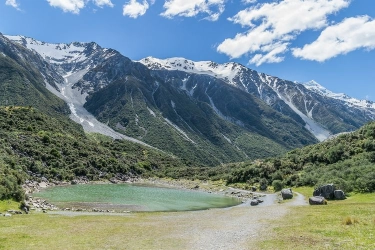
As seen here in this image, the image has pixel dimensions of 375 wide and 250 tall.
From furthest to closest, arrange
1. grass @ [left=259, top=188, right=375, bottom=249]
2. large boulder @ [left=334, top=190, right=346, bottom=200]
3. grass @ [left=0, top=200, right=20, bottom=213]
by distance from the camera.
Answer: large boulder @ [left=334, top=190, right=346, bottom=200], grass @ [left=0, top=200, right=20, bottom=213], grass @ [left=259, top=188, right=375, bottom=249]

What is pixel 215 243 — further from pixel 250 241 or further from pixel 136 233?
pixel 136 233

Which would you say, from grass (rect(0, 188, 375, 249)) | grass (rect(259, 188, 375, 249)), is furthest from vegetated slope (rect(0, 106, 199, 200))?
grass (rect(259, 188, 375, 249))

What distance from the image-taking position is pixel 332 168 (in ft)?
285

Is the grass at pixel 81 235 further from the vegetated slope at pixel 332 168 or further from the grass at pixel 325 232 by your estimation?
the vegetated slope at pixel 332 168

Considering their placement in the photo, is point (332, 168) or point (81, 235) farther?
point (332, 168)

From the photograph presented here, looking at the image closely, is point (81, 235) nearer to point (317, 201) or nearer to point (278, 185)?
point (317, 201)

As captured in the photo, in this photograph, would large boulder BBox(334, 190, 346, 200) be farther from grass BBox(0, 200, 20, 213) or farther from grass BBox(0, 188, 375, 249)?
grass BBox(0, 200, 20, 213)

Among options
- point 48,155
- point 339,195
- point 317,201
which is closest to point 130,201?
point 317,201

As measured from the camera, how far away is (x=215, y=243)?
27391mm

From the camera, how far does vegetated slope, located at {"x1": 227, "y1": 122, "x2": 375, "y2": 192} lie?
221 ft

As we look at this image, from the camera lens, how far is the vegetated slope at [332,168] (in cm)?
6743

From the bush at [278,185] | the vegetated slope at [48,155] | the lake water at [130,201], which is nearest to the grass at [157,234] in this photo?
the lake water at [130,201]

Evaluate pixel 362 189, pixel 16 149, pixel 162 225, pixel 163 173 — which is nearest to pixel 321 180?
pixel 362 189

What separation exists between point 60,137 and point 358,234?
160m
